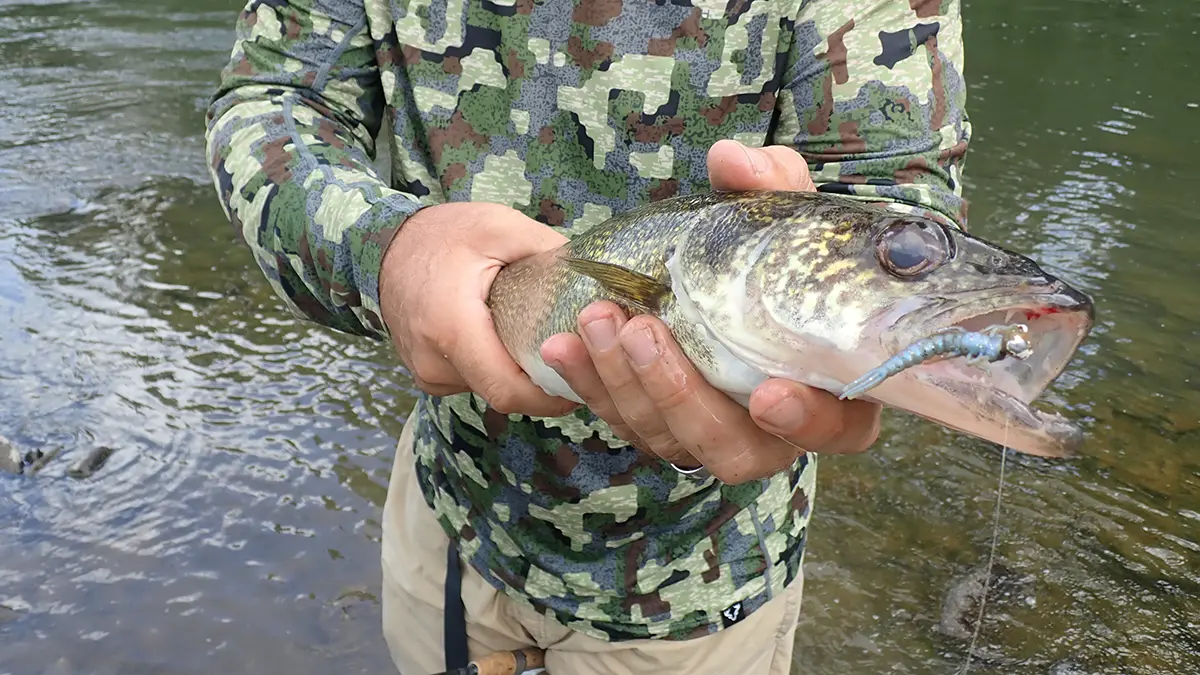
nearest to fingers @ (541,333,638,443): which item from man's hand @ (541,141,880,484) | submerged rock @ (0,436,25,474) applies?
man's hand @ (541,141,880,484)

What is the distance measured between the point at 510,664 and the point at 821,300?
1.43m

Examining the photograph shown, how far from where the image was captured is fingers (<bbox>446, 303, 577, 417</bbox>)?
174 centimetres

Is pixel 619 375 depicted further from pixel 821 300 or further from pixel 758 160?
pixel 758 160

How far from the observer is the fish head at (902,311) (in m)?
1.34

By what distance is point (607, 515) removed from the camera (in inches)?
86.8

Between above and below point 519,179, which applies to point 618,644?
below

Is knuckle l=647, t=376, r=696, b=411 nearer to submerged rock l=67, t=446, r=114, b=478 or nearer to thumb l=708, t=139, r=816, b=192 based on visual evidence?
thumb l=708, t=139, r=816, b=192

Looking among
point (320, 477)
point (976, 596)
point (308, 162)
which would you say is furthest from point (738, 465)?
point (320, 477)

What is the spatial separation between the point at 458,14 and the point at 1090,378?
19.3 ft

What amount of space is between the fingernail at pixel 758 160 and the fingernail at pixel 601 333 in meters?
0.43

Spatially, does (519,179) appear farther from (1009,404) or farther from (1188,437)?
(1188,437)

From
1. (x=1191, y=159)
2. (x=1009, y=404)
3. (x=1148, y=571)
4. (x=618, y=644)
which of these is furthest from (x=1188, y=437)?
(x=1191, y=159)

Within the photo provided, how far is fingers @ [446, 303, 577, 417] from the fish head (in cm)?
39

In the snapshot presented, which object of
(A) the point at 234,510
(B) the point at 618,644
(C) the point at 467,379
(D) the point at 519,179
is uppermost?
(D) the point at 519,179
